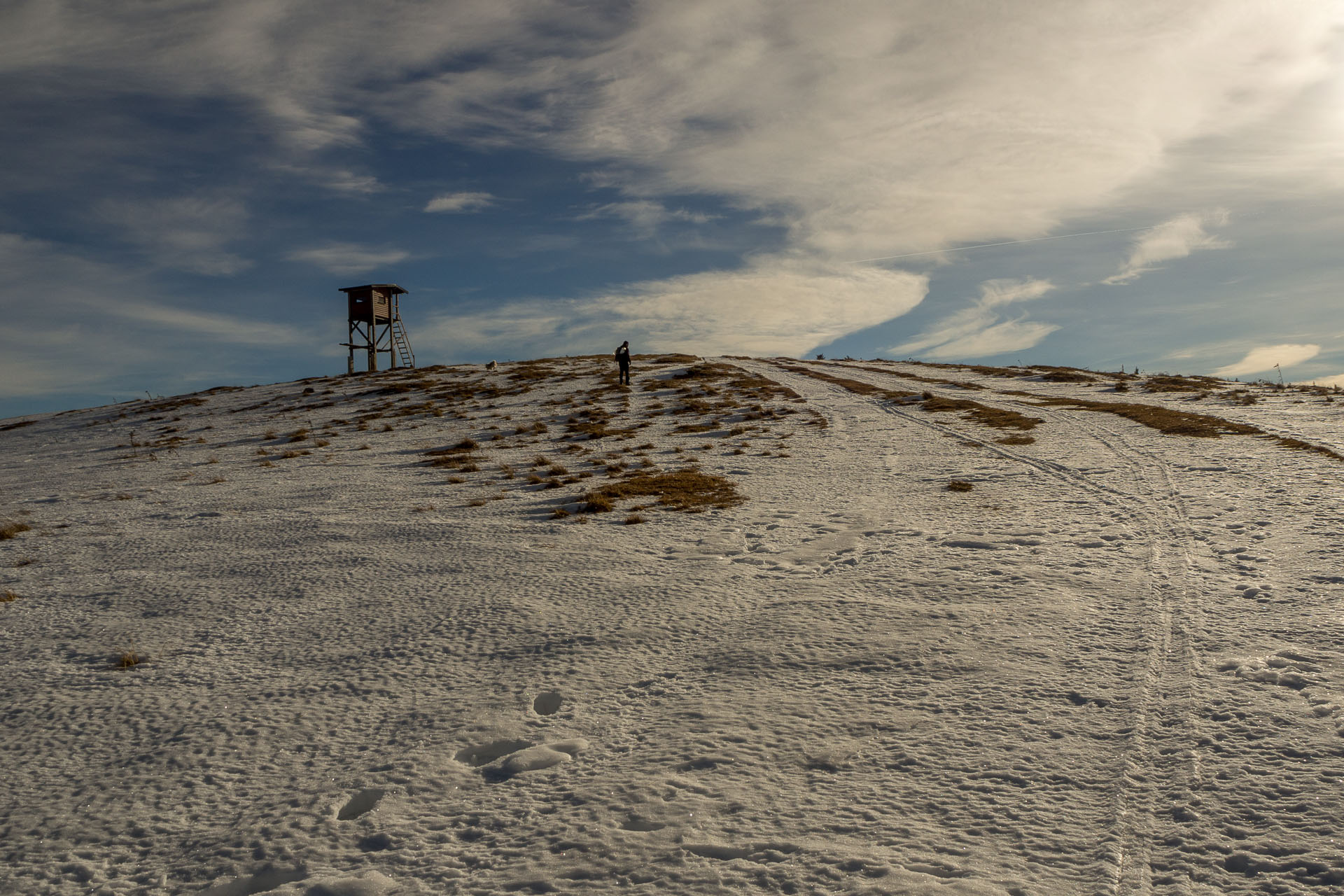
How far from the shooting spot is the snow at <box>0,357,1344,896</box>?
4.17m

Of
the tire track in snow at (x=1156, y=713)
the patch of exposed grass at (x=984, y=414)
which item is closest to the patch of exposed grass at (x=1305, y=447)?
the patch of exposed grass at (x=984, y=414)

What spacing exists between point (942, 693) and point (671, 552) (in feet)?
16.2

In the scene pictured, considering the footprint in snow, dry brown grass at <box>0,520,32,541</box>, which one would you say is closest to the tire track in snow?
the footprint in snow

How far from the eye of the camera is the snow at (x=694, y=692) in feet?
13.7

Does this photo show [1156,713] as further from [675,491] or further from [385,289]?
[385,289]

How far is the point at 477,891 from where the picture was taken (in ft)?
13.0

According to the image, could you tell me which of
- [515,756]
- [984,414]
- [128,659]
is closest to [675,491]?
[128,659]

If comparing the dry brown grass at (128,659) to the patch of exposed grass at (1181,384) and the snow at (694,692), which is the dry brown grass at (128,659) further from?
the patch of exposed grass at (1181,384)

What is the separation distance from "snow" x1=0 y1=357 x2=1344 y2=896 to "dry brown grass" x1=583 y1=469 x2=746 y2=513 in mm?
471

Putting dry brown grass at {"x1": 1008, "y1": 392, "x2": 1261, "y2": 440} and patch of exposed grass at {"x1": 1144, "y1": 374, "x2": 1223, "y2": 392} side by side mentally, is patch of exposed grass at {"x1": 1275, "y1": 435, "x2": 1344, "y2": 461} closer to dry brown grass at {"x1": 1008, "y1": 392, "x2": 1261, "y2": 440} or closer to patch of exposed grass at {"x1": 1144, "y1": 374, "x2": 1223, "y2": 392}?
dry brown grass at {"x1": 1008, "y1": 392, "x2": 1261, "y2": 440}

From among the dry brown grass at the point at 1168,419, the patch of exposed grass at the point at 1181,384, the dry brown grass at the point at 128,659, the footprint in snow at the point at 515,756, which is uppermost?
the patch of exposed grass at the point at 1181,384

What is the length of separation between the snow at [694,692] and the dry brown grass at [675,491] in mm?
471

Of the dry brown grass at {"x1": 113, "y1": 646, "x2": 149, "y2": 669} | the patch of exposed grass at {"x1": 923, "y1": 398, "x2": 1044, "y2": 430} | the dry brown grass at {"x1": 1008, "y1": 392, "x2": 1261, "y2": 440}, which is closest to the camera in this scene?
the dry brown grass at {"x1": 113, "y1": 646, "x2": 149, "y2": 669}

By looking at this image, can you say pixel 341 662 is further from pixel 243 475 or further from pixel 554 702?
pixel 243 475
